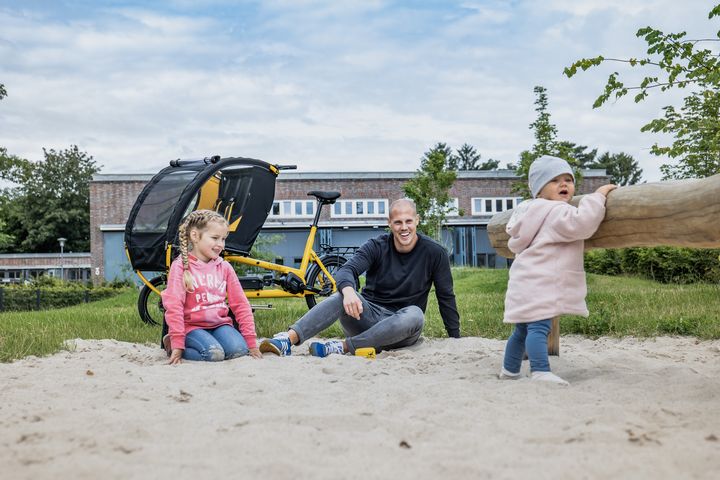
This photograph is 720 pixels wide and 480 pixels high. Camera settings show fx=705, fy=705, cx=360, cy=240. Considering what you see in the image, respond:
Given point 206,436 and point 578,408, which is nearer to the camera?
point 206,436

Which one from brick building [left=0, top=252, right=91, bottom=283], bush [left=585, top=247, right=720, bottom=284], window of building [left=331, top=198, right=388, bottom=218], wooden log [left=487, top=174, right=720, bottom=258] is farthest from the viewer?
brick building [left=0, top=252, right=91, bottom=283]

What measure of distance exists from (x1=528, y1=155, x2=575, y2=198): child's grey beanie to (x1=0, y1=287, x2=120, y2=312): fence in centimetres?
1868

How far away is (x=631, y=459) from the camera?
2219 mm

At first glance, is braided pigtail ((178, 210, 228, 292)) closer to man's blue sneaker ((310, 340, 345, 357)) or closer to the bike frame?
man's blue sneaker ((310, 340, 345, 357))

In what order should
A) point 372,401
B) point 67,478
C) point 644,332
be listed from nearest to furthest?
point 67,478
point 372,401
point 644,332

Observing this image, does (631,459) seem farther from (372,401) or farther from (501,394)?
(372,401)

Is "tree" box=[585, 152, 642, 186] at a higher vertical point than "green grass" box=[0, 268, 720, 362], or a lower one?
higher

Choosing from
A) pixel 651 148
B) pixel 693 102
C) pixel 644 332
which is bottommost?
pixel 644 332

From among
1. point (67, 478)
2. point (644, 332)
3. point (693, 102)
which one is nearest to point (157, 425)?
point (67, 478)

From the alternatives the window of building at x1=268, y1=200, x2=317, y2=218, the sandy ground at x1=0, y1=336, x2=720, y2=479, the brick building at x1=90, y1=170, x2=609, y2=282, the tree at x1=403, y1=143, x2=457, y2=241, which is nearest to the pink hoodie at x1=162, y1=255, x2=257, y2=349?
the sandy ground at x1=0, y1=336, x2=720, y2=479

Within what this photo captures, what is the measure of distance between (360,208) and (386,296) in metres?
29.6

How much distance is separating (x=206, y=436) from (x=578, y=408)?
60.0 inches

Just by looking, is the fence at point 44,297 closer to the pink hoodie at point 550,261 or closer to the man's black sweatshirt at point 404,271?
the man's black sweatshirt at point 404,271

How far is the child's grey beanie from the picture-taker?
12.5 ft
